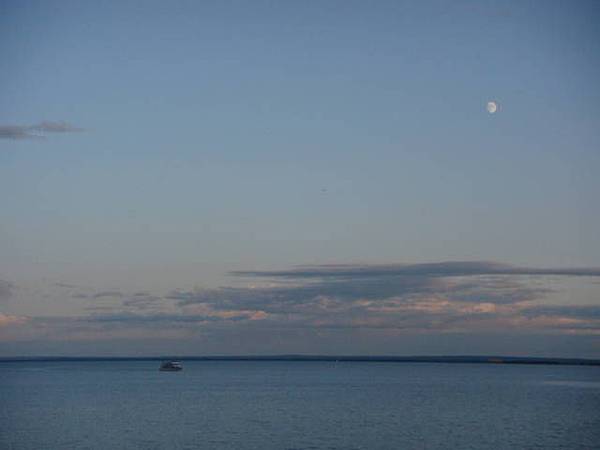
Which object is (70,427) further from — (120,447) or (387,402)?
(387,402)

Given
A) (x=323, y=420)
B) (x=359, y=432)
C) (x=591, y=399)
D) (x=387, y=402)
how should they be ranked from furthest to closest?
(x=591, y=399) < (x=387, y=402) < (x=323, y=420) < (x=359, y=432)

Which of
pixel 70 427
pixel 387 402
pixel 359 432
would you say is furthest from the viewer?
pixel 387 402

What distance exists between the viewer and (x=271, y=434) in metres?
61.2

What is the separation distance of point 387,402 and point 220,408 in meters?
20.7

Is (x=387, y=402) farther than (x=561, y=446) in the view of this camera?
Yes

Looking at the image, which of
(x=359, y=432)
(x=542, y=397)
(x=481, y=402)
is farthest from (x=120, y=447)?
(x=542, y=397)

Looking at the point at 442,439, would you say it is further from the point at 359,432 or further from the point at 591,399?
the point at 591,399

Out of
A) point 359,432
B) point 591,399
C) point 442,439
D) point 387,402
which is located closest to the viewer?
point 442,439


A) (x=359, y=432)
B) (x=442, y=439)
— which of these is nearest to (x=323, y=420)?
A: (x=359, y=432)

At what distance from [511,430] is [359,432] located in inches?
473

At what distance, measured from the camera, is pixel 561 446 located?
185 ft

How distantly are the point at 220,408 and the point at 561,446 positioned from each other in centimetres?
3779

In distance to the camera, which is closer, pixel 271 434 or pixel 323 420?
pixel 271 434

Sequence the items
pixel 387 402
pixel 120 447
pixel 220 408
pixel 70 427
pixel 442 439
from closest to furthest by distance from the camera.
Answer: pixel 120 447, pixel 442 439, pixel 70 427, pixel 220 408, pixel 387 402
